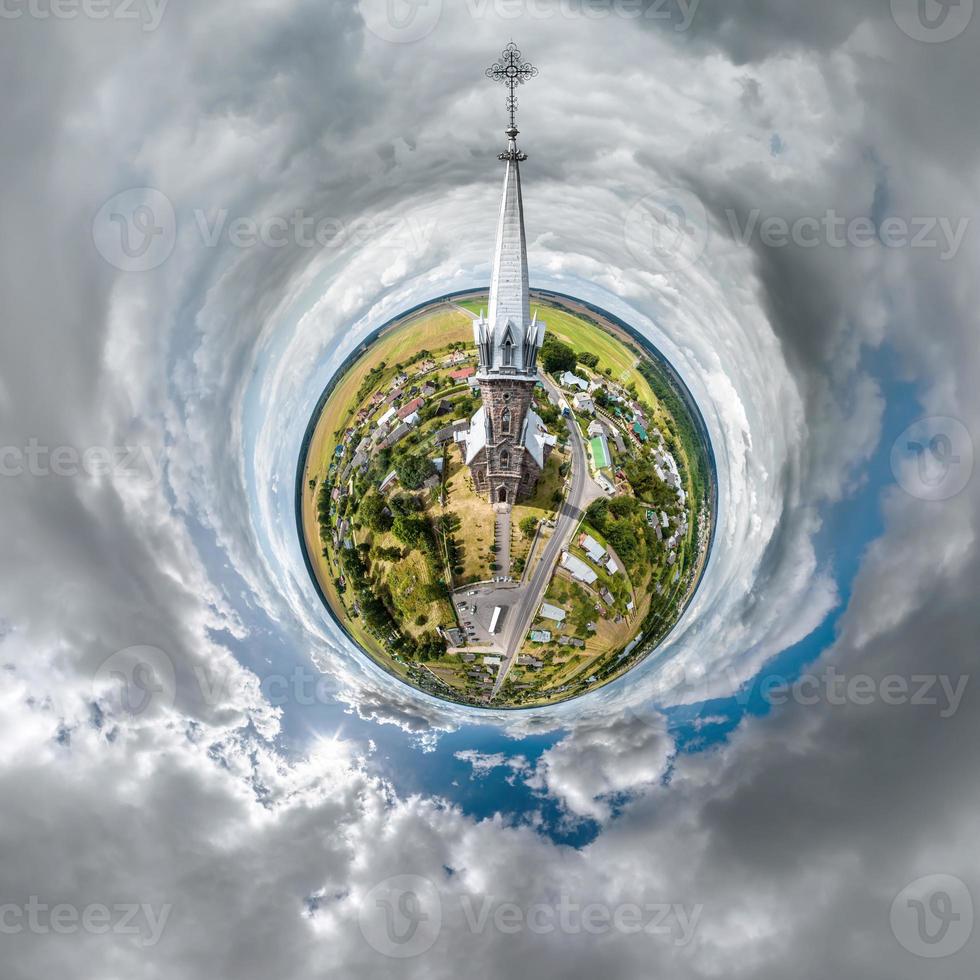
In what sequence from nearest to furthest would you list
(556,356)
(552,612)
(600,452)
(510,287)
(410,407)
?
(510,287) → (552,612) → (410,407) → (600,452) → (556,356)

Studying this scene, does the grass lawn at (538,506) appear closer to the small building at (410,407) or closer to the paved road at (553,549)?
the paved road at (553,549)

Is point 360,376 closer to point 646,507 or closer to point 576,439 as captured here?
point 576,439

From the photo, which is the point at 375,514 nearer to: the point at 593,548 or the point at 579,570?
the point at 579,570

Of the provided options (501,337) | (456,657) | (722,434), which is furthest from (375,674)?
(722,434)

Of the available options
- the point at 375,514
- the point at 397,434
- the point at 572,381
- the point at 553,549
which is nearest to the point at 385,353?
the point at 397,434

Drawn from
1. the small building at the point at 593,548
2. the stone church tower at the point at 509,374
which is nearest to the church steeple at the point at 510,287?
the stone church tower at the point at 509,374
